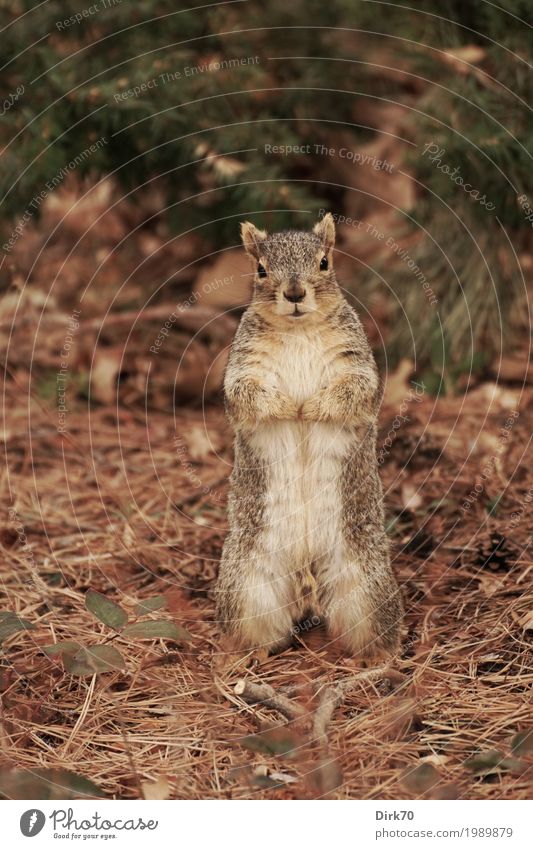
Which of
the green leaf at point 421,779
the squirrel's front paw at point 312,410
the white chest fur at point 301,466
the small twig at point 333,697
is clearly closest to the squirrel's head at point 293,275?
the white chest fur at point 301,466

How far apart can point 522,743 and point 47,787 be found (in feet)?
4.15

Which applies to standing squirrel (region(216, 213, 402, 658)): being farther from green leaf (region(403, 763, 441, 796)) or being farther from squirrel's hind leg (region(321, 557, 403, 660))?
green leaf (region(403, 763, 441, 796))

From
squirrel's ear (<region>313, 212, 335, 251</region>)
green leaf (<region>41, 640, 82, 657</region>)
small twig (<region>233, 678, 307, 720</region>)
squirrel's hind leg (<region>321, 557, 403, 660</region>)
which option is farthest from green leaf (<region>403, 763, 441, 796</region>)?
squirrel's ear (<region>313, 212, 335, 251</region>)

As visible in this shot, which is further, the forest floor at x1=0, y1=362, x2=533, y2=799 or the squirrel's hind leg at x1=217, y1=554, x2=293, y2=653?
the squirrel's hind leg at x1=217, y1=554, x2=293, y2=653

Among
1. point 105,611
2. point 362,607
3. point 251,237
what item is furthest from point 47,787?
point 251,237

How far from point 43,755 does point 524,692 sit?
142cm

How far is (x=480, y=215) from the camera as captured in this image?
185 inches

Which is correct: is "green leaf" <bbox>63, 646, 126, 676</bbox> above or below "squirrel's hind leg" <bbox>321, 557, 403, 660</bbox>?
below

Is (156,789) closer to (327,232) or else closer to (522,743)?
A: (522,743)

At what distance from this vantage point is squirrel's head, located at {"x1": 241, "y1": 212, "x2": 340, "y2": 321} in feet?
9.69

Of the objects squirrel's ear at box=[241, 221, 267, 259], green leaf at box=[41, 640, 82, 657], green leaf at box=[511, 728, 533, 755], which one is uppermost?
squirrel's ear at box=[241, 221, 267, 259]

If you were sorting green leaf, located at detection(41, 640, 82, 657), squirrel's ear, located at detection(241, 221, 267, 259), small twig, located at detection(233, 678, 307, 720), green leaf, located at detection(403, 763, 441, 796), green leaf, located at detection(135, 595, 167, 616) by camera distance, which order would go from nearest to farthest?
green leaf, located at detection(403, 763, 441, 796) → small twig, located at detection(233, 678, 307, 720) → green leaf, located at detection(41, 640, 82, 657) → green leaf, located at detection(135, 595, 167, 616) → squirrel's ear, located at detection(241, 221, 267, 259)
